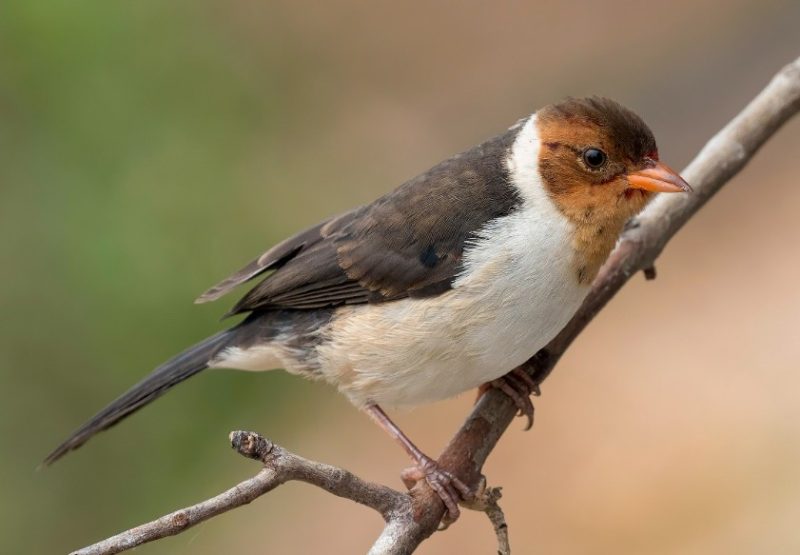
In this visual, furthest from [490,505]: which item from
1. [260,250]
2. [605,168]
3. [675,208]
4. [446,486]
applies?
[260,250]

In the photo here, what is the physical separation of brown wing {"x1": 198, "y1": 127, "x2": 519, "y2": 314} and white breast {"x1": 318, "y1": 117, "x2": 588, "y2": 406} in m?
0.06

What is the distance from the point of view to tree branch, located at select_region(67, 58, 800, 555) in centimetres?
222

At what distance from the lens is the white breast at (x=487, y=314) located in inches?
127

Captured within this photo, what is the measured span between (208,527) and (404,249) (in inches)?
112

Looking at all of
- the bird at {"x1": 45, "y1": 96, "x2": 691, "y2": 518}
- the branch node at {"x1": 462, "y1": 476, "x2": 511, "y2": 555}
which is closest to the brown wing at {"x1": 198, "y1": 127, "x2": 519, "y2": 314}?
the bird at {"x1": 45, "y1": 96, "x2": 691, "y2": 518}

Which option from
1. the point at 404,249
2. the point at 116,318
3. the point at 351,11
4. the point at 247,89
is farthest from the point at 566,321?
the point at 351,11

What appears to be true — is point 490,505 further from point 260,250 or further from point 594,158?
point 260,250

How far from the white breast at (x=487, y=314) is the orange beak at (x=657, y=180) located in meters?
0.27

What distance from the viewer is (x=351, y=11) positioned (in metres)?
9.01

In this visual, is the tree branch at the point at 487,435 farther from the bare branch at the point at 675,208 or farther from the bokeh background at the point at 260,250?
the bokeh background at the point at 260,250

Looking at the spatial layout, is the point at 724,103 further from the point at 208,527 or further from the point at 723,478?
the point at 208,527

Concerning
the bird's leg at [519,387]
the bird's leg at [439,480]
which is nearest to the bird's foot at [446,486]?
the bird's leg at [439,480]

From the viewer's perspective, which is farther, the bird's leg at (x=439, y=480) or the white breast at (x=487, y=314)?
the white breast at (x=487, y=314)

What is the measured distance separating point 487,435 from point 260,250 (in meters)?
2.39
